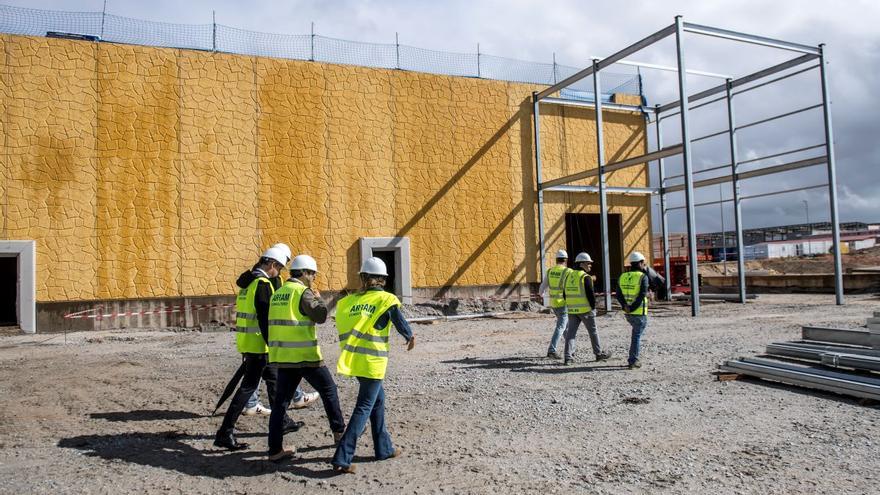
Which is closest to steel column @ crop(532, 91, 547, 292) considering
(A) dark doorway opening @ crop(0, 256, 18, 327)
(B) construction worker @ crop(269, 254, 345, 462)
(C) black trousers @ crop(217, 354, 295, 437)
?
(C) black trousers @ crop(217, 354, 295, 437)

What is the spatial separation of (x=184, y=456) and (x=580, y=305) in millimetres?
6002

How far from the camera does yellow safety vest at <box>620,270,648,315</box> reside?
29.2ft

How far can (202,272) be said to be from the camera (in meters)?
16.5

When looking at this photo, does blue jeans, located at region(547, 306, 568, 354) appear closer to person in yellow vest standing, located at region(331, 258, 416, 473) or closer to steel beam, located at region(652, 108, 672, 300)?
person in yellow vest standing, located at region(331, 258, 416, 473)

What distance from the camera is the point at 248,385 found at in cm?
571

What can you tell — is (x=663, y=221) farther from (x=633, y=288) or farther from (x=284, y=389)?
(x=284, y=389)

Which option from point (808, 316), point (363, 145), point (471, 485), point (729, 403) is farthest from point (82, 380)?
point (808, 316)

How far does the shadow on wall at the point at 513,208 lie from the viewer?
19.5 m

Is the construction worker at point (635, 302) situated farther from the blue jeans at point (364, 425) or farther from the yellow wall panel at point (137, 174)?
the yellow wall panel at point (137, 174)

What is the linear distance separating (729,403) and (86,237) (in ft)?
49.7

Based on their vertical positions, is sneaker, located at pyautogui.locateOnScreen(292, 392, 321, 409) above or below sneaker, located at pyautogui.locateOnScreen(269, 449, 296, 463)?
above

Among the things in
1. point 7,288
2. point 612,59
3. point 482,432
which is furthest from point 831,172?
point 7,288

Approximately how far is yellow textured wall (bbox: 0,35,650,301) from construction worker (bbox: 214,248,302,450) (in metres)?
11.5

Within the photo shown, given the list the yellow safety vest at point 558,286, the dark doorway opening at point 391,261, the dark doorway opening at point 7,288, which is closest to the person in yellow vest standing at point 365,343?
the yellow safety vest at point 558,286
